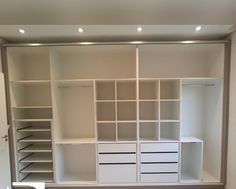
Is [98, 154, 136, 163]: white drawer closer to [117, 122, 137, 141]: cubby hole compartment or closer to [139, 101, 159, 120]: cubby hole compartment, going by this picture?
[117, 122, 137, 141]: cubby hole compartment

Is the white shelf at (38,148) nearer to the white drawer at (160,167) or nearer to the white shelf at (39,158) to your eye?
the white shelf at (39,158)

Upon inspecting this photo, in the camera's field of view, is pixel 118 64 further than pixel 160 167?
Yes

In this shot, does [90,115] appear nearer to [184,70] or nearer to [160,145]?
[160,145]

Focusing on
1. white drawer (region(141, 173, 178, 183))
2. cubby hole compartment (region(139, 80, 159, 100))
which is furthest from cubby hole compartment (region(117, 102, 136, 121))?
white drawer (region(141, 173, 178, 183))

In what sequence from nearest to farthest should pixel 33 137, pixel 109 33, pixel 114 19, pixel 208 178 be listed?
pixel 114 19, pixel 109 33, pixel 208 178, pixel 33 137

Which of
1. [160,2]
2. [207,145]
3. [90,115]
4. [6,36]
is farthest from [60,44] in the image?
[207,145]

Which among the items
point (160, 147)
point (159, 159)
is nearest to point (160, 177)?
point (159, 159)

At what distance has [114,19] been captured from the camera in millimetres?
2135

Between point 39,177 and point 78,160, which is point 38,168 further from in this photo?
point 78,160

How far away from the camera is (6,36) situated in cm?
267

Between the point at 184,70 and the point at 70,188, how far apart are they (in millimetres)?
2719

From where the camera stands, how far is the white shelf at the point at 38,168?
289cm

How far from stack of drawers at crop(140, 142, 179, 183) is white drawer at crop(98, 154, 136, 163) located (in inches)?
6.1

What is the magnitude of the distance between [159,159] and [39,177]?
1.99 meters
